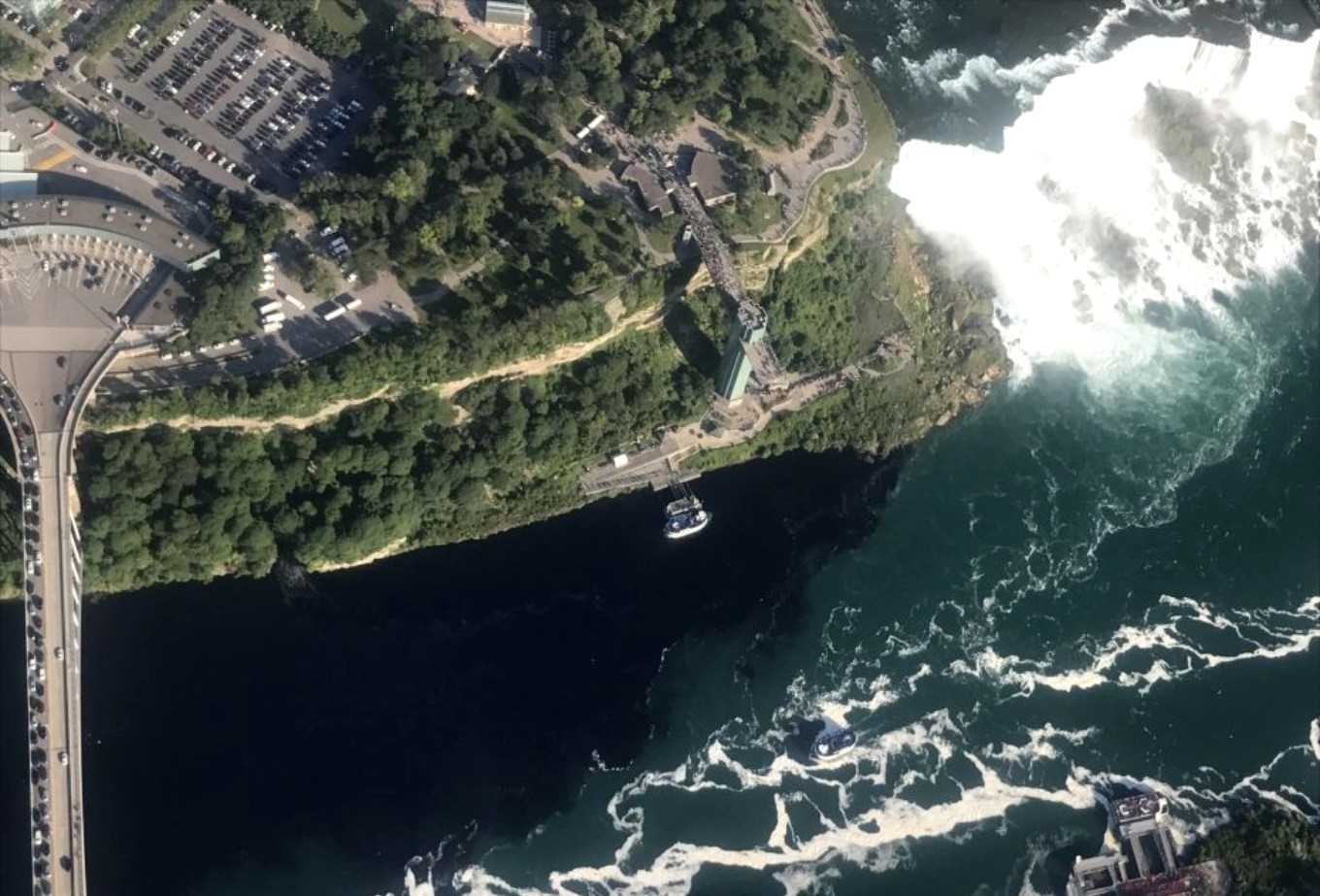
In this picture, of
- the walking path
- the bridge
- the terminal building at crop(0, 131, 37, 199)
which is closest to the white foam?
the walking path

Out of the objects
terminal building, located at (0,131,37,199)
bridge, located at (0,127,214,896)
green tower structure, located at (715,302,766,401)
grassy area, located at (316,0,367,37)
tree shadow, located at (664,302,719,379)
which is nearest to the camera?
bridge, located at (0,127,214,896)

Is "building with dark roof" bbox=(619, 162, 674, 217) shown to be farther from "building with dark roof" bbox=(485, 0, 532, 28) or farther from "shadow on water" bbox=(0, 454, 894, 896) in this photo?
"shadow on water" bbox=(0, 454, 894, 896)

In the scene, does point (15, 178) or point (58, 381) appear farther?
point (15, 178)

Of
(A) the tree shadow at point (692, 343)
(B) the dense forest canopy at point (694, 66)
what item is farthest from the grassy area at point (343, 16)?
(A) the tree shadow at point (692, 343)

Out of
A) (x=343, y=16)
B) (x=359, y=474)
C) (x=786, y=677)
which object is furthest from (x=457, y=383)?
(x=343, y=16)

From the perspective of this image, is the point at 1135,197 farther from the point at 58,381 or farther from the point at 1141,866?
the point at 58,381
